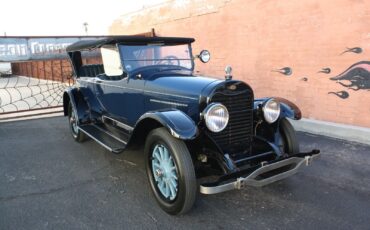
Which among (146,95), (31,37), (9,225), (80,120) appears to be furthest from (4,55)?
(9,225)

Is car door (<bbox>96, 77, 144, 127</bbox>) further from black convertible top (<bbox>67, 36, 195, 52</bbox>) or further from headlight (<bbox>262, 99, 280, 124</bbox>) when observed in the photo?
headlight (<bbox>262, 99, 280, 124</bbox>)

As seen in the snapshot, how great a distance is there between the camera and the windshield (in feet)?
13.9

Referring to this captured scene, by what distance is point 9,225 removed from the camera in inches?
115

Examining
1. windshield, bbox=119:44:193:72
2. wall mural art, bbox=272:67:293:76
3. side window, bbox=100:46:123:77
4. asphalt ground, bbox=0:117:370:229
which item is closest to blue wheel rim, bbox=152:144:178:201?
asphalt ground, bbox=0:117:370:229

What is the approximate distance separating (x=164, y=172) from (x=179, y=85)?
39.9 inches

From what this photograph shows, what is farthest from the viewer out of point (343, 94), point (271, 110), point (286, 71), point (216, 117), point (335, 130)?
point (286, 71)

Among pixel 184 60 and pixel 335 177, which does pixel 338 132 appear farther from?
pixel 184 60

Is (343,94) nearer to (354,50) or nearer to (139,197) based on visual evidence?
(354,50)

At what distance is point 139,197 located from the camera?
3482 mm

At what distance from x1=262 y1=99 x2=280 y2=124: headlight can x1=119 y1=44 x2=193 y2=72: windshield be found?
1.45m

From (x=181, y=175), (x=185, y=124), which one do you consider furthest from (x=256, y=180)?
(x=185, y=124)

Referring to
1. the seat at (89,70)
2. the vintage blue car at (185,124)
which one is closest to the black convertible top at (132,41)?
the vintage blue car at (185,124)

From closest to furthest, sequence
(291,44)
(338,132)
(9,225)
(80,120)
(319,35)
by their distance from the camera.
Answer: (9,225), (80,120), (338,132), (319,35), (291,44)

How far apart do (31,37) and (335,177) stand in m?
7.33
